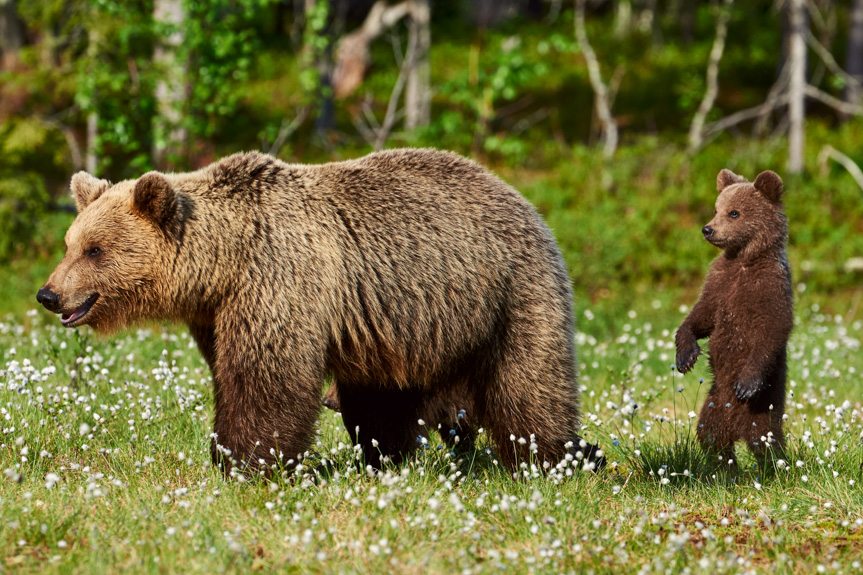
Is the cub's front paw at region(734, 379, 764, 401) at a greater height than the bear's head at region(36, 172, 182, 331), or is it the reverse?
the bear's head at region(36, 172, 182, 331)

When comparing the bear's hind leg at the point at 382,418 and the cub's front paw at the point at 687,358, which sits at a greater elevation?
the cub's front paw at the point at 687,358

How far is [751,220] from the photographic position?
5586 mm

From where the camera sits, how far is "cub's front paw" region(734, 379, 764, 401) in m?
5.34

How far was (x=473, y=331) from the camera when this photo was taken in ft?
17.9

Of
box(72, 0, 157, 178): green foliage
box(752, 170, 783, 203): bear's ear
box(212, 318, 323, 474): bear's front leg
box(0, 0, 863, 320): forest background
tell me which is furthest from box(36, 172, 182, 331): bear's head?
box(0, 0, 863, 320): forest background

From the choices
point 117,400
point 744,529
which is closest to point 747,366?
point 744,529

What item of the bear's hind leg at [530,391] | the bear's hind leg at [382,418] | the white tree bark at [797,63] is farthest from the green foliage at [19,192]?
the white tree bark at [797,63]

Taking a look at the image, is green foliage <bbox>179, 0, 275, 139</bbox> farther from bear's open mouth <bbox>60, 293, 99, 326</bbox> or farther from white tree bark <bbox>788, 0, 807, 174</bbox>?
white tree bark <bbox>788, 0, 807, 174</bbox>

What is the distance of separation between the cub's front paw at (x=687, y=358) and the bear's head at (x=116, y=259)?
303 centimetres

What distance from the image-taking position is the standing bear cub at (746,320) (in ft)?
17.9

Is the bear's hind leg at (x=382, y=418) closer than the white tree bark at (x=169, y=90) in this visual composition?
Yes

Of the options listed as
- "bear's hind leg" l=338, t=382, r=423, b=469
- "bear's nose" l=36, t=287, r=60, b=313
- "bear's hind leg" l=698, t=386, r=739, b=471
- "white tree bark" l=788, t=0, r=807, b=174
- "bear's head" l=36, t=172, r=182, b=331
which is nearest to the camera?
"bear's nose" l=36, t=287, r=60, b=313

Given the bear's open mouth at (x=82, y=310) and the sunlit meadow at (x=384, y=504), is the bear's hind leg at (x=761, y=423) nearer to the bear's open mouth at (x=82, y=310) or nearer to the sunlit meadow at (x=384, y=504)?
the sunlit meadow at (x=384, y=504)

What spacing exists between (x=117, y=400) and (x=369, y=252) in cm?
236
